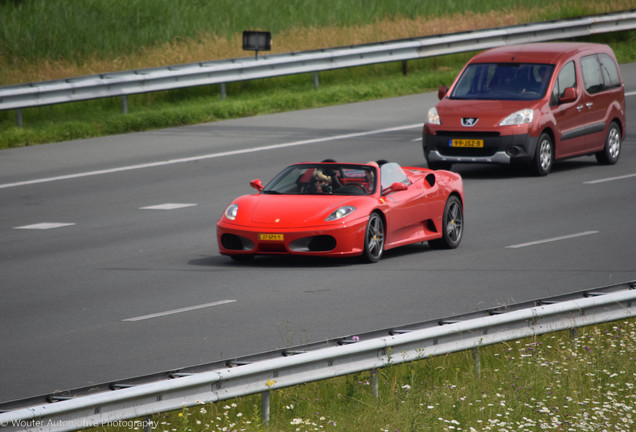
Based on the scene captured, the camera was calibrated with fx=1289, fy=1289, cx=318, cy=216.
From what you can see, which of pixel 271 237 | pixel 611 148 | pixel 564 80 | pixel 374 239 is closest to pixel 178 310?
pixel 271 237

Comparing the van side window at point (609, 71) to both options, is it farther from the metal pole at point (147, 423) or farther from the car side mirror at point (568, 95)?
the metal pole at point (147, 423)

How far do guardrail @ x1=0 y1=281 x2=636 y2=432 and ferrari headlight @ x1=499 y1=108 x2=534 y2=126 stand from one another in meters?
10.0

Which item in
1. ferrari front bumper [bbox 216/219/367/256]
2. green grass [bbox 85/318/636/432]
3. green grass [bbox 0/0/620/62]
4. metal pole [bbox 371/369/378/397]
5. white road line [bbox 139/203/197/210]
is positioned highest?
green grass [bbox 0/0/620/62]

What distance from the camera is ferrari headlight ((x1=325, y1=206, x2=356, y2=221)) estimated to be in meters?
14.2

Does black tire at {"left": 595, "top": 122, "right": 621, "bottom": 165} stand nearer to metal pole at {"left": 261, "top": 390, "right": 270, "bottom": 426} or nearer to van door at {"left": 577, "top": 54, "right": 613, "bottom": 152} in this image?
van door at {"left": 577, "top": 54, "right": 613, "bottom": 152}

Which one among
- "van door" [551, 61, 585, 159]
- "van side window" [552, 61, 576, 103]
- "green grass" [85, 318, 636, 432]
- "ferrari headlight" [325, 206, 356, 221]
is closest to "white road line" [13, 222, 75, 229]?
"ferrari headlight" [325, 206, 356, 221]

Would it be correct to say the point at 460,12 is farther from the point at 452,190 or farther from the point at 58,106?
the point at 452,190

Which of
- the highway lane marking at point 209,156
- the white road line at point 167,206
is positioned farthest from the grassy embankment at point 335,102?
the white road line at point 167,206

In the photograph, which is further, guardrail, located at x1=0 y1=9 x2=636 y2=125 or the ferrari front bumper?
guardrail, located at x1=0 y1=9 x2=636 y2=125

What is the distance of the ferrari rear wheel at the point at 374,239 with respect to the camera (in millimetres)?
14375

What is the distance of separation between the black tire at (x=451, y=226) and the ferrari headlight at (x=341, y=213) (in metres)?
1.67

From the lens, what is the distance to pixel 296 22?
36.1 meters

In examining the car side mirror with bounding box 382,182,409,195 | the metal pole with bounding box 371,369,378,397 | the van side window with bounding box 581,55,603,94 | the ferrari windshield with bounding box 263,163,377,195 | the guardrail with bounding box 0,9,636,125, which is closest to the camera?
the metal pole with bounding box 371,369,378,397

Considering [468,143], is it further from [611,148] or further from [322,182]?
[322,182]
